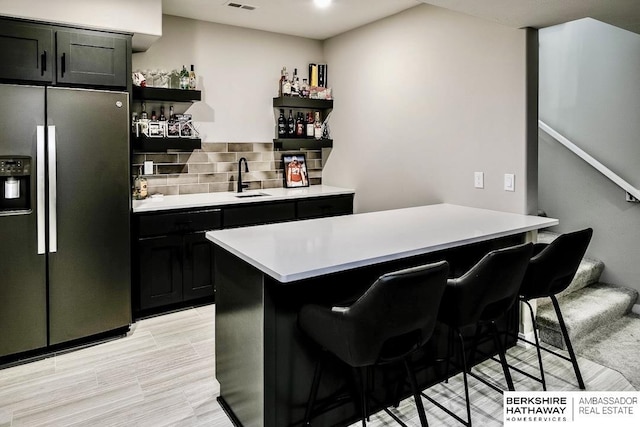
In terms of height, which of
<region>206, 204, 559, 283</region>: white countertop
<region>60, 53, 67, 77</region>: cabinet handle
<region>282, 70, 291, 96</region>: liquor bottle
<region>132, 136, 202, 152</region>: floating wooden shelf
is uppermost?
<region>282, 70, 291, 96</region>: liquor bottle

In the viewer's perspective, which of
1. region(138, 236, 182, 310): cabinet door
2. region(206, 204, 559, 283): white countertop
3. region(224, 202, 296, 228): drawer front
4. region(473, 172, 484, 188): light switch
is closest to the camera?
region(206, 204, 559, 283): white countertop

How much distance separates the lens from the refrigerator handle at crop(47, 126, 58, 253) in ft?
9.05

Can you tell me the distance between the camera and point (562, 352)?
289 centimetres

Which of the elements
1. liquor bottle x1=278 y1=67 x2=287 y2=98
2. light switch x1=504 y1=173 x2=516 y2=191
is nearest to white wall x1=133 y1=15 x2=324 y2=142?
liquor bottle x1=278 y1=67 x2=287 y2=98

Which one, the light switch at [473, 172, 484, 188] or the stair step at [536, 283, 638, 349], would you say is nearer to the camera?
the stair step at [536, 283, 638, 349]

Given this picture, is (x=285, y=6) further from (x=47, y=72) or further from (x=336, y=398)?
(x=336, y=398)

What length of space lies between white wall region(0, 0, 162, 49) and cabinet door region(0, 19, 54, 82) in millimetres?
73

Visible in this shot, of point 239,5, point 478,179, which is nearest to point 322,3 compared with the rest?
point 239,5

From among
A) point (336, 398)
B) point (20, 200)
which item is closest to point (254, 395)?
point (336, 398)

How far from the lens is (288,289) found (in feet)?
6.36

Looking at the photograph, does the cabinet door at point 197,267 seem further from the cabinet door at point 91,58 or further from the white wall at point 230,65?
the cabinet door at point 91,58

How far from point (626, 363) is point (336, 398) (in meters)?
1.91

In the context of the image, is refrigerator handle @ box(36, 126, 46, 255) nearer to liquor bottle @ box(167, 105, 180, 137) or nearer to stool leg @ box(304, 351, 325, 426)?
liquor bottle @ box(167, 105, 180, 137)

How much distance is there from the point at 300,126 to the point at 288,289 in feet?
9.90
